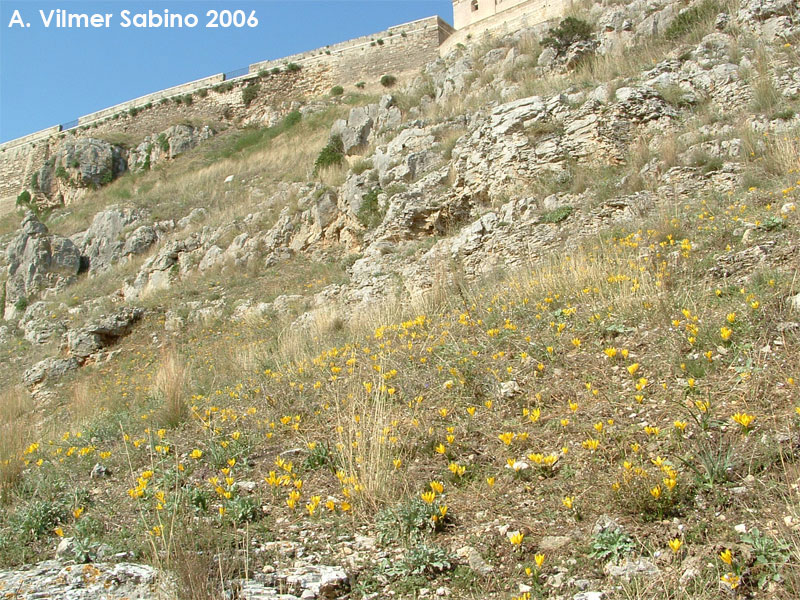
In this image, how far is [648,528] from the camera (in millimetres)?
2273

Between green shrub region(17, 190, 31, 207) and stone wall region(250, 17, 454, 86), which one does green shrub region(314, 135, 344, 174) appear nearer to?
stone wall region(250, 17, 454, 86)

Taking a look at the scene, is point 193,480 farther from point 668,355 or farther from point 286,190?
point 286,190

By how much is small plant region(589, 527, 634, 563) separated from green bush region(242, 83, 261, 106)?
28321 mm

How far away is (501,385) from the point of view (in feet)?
11.8

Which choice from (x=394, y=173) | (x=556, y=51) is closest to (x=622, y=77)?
(x=556, y=51)

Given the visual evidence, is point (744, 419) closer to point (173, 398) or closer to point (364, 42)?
point (173, 398)

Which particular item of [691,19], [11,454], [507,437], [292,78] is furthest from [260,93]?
[507,437]

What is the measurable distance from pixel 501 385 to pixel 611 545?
148 cm

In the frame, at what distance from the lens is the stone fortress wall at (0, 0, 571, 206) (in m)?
24.4

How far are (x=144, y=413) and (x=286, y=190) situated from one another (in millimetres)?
10734

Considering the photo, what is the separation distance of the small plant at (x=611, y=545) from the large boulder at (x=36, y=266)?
1845 centimetres

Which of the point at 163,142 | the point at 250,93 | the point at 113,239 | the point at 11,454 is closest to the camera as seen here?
the point at 11,454

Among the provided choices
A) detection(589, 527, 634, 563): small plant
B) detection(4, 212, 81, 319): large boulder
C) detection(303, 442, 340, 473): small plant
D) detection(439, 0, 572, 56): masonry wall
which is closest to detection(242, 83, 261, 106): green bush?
detection(439, 0, 572, 56): masonry wall

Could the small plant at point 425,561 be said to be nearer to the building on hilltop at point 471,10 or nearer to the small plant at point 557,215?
the small plant at point 557,215
